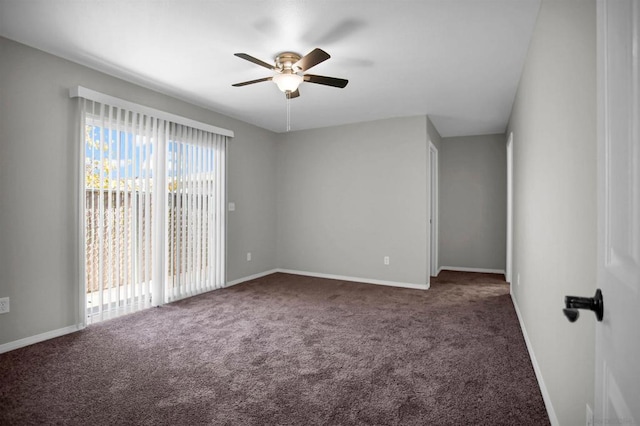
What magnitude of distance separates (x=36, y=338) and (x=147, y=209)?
1.53 m

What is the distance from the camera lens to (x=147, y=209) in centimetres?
382

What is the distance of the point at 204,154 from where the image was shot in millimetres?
4594

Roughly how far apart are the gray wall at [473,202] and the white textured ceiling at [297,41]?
92.0 inches

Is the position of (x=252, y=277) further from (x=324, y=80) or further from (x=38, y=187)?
(x=324, y=80)

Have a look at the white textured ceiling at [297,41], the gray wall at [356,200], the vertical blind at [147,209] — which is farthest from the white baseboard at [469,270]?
the vertical blind at [147,209]

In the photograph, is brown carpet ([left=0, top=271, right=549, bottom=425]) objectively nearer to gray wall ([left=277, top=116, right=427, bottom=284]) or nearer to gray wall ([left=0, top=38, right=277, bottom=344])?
gray wall ([left=0, top=38, right=277, bottom=344])

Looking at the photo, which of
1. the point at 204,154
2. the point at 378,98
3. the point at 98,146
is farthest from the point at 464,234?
the point at 98,146

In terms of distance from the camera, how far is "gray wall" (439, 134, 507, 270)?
20.1 feet

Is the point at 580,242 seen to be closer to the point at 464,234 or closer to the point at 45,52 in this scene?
the point at 45,52

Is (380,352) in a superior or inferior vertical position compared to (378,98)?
inferior

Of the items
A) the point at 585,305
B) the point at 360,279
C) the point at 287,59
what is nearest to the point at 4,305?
the point at 287,59

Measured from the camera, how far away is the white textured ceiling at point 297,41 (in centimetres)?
233

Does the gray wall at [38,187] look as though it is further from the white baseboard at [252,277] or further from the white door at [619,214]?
the white door at [619,214]

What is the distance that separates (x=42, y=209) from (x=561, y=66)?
390cm
